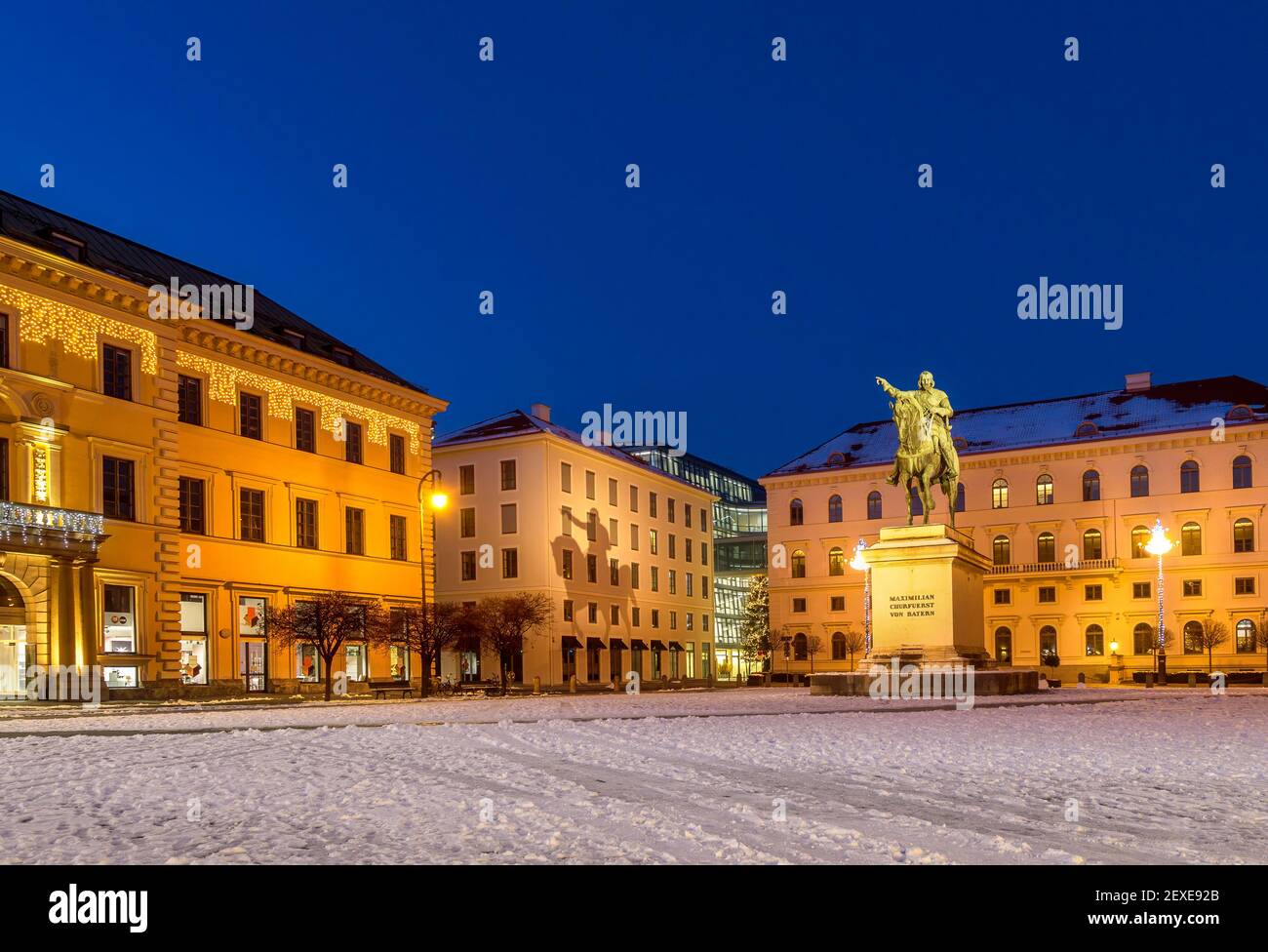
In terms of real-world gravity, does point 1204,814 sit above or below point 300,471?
below

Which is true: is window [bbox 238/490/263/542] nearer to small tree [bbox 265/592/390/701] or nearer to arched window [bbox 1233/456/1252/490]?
small tree [bbox 265/592/390/701]

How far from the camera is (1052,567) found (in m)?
82.0

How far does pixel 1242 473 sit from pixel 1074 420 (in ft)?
38.2

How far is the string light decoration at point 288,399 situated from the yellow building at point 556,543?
1467 centimetres

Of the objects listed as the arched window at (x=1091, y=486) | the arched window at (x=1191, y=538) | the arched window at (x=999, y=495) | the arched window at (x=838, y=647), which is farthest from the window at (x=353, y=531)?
the arched window at (x=1191, y=538)

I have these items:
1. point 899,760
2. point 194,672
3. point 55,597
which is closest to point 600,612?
point 194,672

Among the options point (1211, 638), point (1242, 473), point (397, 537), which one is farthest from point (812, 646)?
point (397, 537)

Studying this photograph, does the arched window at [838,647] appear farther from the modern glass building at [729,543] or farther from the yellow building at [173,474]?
the yellow building at [173,474]

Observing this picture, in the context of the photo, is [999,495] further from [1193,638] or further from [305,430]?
[305,430]

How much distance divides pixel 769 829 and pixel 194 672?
4162 cm

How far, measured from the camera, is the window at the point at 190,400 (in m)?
48.4

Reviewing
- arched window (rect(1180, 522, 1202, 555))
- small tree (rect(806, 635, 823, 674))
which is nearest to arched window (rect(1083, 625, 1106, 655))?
arched window (rect(1180, 522, 1202, 555))

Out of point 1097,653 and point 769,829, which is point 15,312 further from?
point 1097,653

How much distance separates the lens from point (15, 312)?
131ft
